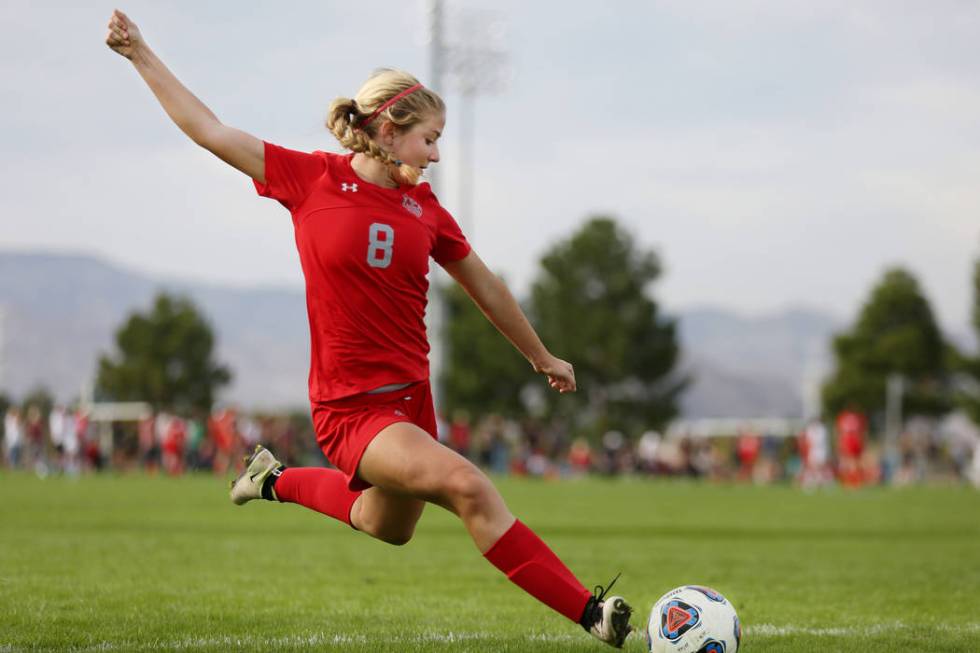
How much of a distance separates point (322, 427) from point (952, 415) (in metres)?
87.7

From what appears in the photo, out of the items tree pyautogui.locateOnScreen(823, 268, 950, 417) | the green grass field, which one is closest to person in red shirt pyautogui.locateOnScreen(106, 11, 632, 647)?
the green grass field

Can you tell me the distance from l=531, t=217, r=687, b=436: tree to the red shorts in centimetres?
7691

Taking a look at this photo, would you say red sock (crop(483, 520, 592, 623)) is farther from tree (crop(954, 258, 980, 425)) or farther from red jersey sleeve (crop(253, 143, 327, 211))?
tree (crop(954, 258, 980, 425))

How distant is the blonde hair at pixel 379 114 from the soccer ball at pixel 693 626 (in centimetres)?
207

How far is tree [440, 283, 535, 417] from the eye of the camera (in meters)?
84.7

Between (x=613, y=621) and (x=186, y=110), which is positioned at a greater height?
(x=186, y=110)

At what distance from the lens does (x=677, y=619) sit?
543 cm

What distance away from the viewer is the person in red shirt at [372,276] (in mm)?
5094

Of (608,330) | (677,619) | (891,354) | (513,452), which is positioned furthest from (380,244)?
(891,354)

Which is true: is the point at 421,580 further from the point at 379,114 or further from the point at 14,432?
the point at 14,432

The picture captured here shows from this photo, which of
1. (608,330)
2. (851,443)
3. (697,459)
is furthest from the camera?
(608,330)

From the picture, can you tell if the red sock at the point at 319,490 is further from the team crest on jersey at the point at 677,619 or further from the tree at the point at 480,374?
the tree at the point at 480,374

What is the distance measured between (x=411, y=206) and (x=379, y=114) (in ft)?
1.28

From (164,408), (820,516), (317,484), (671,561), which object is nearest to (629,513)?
(820,516)
